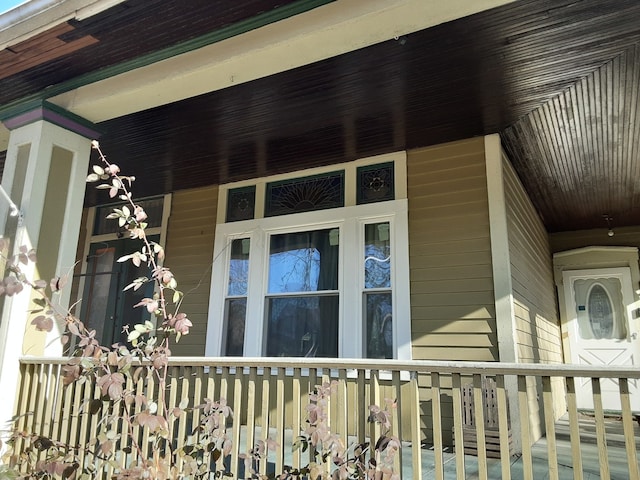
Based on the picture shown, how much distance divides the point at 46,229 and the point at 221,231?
2.18 meters

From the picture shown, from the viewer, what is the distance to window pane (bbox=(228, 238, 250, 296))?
17.1 ft

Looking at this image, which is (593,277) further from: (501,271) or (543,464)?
(543,464)

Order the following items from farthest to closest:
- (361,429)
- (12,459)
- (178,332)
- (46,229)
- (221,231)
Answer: (221,231) < (46,229) < (12,459) < (361,429) < (178,332)

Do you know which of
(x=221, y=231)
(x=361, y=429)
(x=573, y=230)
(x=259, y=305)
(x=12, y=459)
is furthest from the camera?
(x=573, y=230)

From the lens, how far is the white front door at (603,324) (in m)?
6.83

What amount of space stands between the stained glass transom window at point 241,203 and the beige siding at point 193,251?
0.22 metres

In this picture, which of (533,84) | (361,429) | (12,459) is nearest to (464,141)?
(533,84)

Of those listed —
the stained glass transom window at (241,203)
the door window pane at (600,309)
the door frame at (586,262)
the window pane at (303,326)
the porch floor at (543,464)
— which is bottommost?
the porch floor at (543,464)

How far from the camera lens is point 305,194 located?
5156 millimetres

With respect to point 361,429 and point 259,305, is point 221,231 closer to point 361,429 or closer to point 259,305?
point 259,305

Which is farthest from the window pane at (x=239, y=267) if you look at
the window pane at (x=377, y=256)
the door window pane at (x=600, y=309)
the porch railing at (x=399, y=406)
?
the door window pane at (x=600, y=309)

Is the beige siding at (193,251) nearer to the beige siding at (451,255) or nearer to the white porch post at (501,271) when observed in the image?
the beige siding at (451,255)

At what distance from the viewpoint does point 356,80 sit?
3.51m

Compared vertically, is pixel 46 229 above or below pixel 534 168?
below
